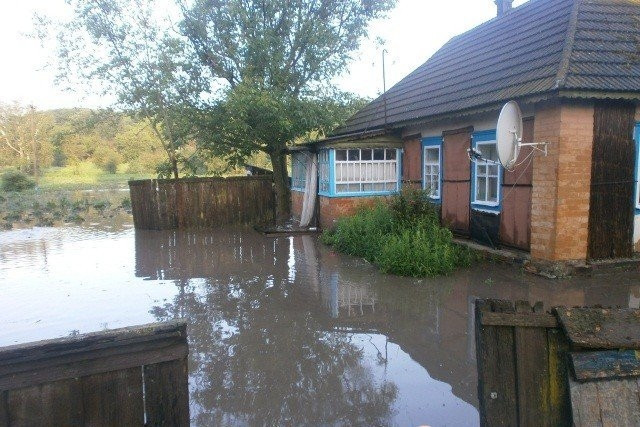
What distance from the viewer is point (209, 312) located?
6.79 metres

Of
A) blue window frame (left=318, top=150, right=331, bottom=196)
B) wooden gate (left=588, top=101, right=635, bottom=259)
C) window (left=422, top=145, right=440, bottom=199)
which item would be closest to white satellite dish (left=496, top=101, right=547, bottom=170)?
wooden gate (left=588, top=101, right=635, bottom=259)

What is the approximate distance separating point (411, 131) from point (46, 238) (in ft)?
40.0

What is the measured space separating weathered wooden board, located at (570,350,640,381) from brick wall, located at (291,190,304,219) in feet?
48.6

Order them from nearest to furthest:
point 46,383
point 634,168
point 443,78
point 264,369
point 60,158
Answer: point 46,383 → point 264,369 → point 634,168 → point 443,78 → point 60,158

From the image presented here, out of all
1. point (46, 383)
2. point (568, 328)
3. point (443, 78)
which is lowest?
point (46, 383)

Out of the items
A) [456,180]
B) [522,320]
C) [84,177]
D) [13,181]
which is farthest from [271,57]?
[84,177]

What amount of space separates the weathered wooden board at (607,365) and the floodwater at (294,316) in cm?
168

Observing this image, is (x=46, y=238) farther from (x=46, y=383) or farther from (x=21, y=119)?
(x=21, y=119)

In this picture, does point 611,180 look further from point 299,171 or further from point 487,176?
point 299,171

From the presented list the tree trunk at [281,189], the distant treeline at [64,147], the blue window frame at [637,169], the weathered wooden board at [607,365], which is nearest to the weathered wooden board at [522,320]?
the weathered wooden board at [607,365]

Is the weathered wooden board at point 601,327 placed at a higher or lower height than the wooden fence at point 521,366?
higher

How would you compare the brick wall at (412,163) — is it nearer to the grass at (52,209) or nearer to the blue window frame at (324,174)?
the blue window frame at (324,174)

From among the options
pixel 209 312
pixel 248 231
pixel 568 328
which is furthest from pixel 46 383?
pixel 248 231

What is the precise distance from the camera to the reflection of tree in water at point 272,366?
3924mm
